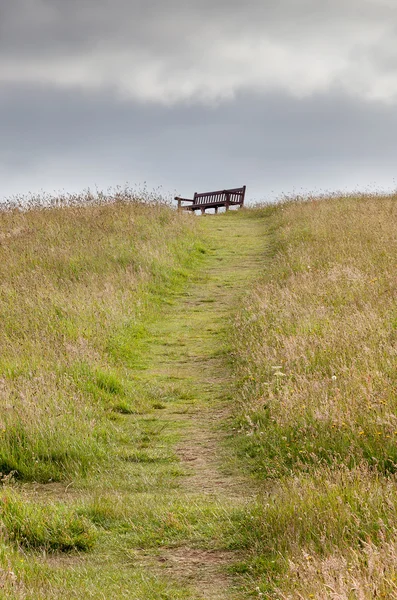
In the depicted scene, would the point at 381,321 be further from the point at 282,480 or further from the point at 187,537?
the point at 187,537

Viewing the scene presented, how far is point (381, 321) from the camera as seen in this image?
10172 millimetres

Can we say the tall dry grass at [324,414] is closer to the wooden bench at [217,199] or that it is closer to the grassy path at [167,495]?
the grassy path at [167,495]

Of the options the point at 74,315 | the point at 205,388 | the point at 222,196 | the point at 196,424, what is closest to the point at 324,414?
the point at 196,424

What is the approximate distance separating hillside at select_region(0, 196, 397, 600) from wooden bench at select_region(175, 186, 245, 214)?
49.1 feet

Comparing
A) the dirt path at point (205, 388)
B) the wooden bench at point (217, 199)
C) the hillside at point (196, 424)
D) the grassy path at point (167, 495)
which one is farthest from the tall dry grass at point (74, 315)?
the wooden bench at point (217, 199)

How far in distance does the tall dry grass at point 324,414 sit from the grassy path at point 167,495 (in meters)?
0.36

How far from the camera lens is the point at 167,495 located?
675 centimetres

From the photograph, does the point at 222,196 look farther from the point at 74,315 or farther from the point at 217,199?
the point at 74,315

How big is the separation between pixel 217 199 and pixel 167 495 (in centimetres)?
2640

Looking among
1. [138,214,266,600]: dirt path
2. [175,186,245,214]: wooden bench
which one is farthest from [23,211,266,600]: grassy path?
[175,186,245,214]: wooden bench

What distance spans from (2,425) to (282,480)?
3.40 m

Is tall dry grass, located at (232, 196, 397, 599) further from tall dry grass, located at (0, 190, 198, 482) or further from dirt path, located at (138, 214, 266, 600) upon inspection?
tall dry grass, located at (0, 190, 198, 482)

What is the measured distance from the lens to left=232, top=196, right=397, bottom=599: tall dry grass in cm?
466

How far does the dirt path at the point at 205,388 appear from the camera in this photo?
5.41m
